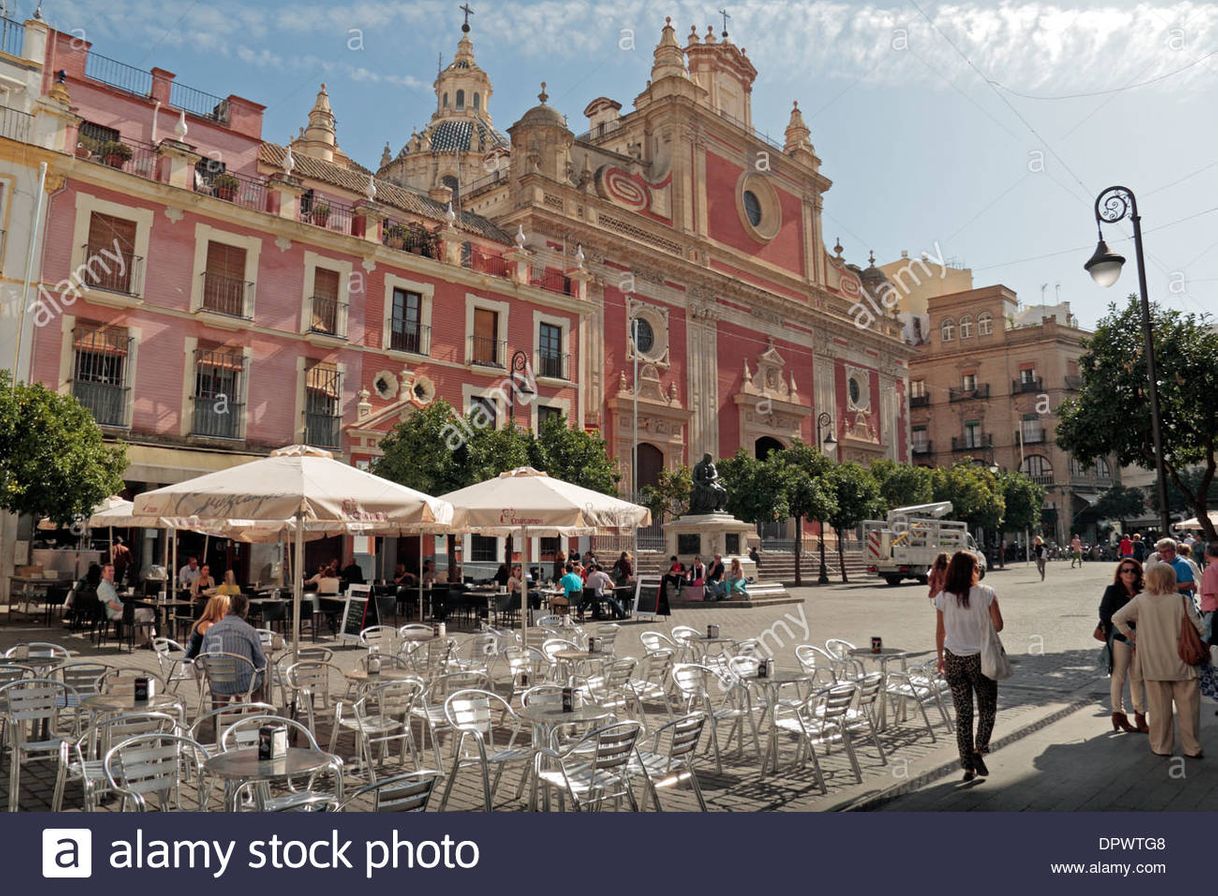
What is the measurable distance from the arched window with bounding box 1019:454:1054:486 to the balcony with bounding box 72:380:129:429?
51850mm

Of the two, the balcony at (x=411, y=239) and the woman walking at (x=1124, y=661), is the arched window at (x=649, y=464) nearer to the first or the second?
the balcony at (x=411, y=239)

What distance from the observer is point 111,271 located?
20.0 metres

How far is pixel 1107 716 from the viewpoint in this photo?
8.15 metres

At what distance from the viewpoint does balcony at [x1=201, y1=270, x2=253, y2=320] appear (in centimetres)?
2172

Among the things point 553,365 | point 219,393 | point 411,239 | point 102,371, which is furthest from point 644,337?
point 102,371

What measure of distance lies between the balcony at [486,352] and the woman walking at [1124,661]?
831 inches

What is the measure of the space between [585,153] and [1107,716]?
102 ft

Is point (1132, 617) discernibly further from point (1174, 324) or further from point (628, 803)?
point (1174, 324)

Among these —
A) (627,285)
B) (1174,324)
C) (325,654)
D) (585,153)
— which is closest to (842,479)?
(627,285)

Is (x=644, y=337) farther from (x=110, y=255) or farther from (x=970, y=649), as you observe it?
(x=970, y=649)

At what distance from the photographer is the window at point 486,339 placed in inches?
1066

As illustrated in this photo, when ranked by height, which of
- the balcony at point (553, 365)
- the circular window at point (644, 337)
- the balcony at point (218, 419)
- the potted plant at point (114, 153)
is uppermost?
the potted plant at point (114, 153)

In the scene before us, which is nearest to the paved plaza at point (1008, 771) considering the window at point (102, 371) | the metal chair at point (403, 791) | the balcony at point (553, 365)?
the metal chair at point (403, 791)

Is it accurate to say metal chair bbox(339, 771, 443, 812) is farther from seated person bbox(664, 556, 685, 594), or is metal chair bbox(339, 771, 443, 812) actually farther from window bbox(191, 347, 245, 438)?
window bbox(191, 347, 245, 438)
